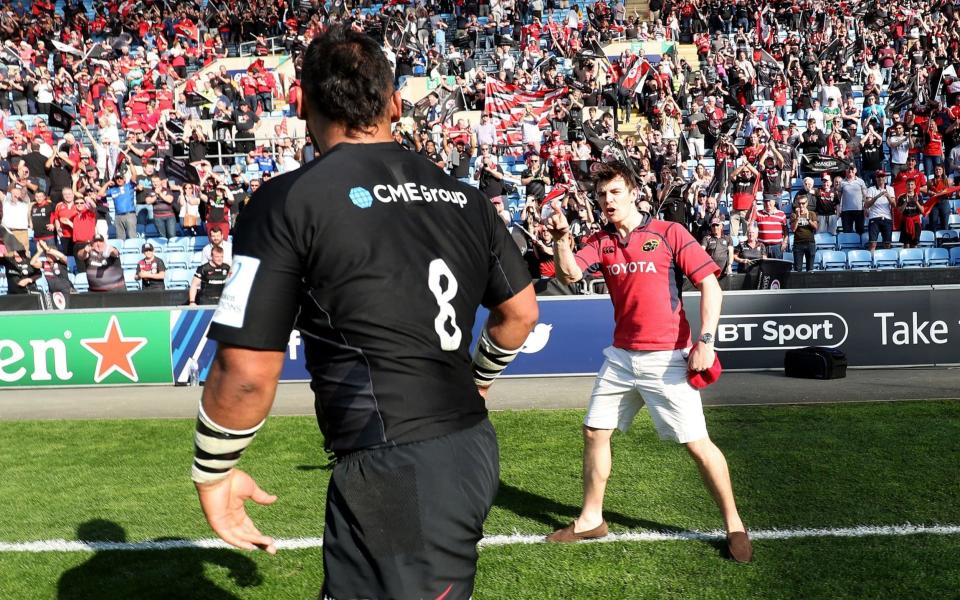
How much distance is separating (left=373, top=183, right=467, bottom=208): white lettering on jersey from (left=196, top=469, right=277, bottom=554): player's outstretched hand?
78 centimetres

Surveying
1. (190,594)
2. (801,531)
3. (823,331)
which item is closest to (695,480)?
(801,531)

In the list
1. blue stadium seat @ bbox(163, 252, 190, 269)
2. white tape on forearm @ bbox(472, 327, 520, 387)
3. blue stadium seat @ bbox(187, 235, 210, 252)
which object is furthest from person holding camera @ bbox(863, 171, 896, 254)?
white tape on forearm @ bbox(472, 327, 520, 387)

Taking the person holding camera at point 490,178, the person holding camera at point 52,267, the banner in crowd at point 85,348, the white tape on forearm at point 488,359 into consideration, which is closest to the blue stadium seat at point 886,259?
the person holding camera at point 490,178

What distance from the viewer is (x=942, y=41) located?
2558cm

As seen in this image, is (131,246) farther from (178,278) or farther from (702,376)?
Result: (702,376)

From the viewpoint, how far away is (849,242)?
18656 millimetres

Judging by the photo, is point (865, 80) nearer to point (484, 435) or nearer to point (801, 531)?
point (801, 531)

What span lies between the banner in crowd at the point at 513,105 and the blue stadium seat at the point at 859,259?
8125 millimetres

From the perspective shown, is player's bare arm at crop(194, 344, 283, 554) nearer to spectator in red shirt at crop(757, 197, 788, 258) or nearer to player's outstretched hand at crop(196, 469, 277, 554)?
player's outstretched hand at crop(196, 469, 277, 554)

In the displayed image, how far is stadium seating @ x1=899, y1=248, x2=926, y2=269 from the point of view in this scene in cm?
1789

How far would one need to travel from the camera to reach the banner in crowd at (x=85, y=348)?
40.2 feet

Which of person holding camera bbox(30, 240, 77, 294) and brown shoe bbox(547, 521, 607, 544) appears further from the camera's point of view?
person holding camera bbox(30, 240, 77, 294)

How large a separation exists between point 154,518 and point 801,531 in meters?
4.14

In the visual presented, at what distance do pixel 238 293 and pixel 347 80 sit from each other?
601mm
